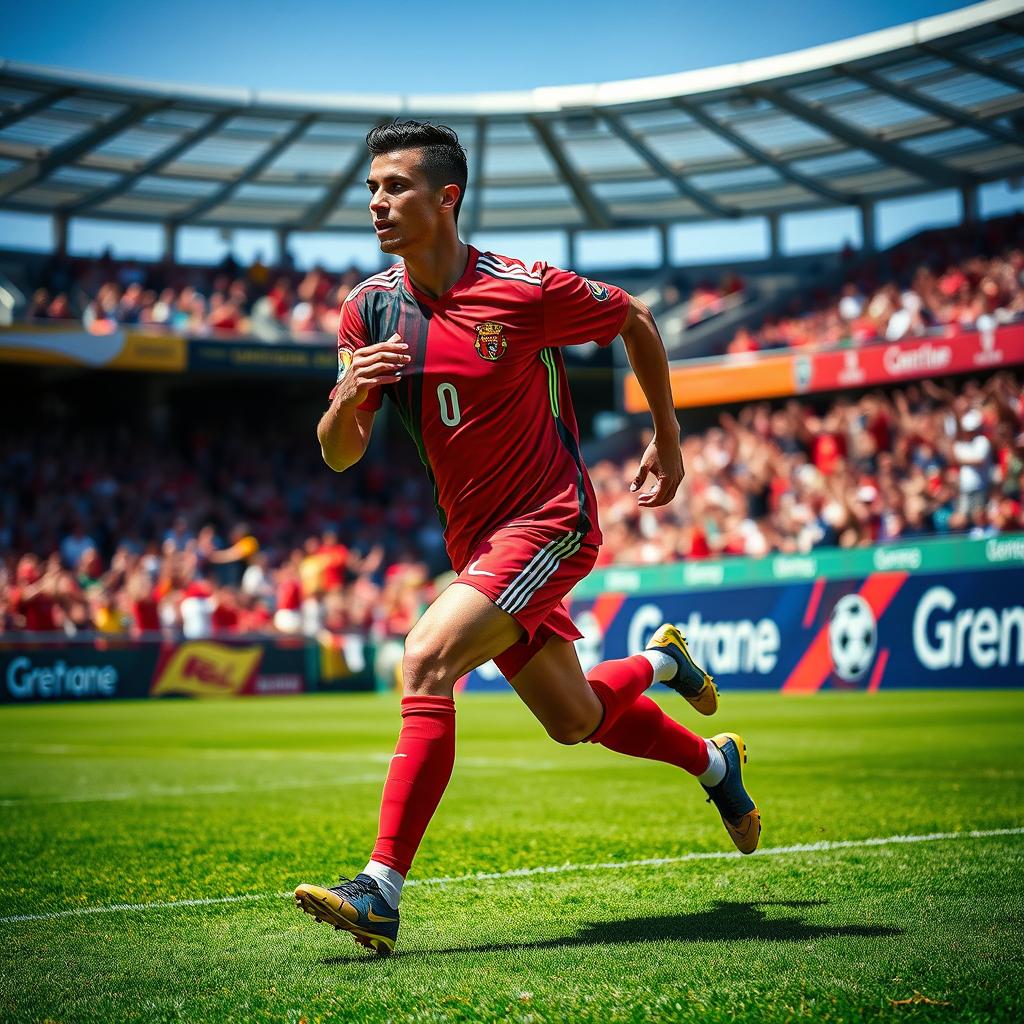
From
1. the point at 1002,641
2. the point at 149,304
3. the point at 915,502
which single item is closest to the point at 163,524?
the point at 149,304

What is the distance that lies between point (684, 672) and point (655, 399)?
48.3 inches

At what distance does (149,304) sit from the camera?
31453mm

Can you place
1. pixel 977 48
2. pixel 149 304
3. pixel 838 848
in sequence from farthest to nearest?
pixel 149 304 → pixel 977 48 → pixel 838 848

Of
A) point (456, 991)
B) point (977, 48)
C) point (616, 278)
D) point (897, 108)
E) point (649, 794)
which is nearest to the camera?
point (456, 991)

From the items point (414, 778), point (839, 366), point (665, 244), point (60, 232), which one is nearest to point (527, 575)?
point (414, 778)

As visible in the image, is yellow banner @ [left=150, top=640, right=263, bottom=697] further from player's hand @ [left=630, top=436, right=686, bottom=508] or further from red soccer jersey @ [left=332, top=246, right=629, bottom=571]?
red soccer jersey @ [left=332, top=246, right=629, bottom=571]

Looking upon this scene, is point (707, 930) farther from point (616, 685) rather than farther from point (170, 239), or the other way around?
point (170, 239)

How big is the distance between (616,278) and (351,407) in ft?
108

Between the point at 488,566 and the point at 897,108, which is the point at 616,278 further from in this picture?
the point at 488,566

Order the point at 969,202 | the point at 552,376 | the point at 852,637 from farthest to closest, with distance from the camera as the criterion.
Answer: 1. the point at 969,202
2. the point at 852,637
3. the point at 552,376

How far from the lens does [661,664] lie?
4.96 m

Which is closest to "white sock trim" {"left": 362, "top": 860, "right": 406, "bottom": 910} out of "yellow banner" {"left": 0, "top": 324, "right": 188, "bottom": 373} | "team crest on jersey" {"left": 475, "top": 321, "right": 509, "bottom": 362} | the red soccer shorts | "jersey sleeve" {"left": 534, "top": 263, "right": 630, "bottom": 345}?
the red soccer shorts

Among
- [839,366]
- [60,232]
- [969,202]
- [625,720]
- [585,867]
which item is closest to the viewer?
[625,720]

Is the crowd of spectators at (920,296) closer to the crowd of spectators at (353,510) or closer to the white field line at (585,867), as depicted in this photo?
the crowd of spectators at (353,510)
